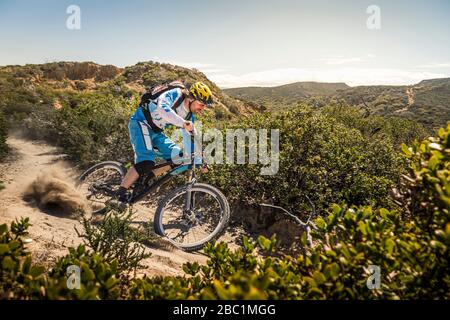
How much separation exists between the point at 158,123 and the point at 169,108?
15.1 inches

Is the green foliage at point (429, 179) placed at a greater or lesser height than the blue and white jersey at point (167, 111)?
lesser

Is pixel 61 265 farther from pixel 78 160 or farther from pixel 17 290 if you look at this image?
pixel 78 160

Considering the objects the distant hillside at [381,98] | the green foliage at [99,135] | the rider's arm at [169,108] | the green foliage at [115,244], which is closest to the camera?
the green foliage at [115,244]

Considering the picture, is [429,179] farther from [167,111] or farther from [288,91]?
[288,91]

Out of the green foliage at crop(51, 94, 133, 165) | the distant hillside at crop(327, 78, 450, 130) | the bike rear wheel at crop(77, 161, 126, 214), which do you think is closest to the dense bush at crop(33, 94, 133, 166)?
the green foliage at crop(51, 94, 133, 165)

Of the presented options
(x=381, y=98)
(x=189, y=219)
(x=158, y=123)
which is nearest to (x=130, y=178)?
(x=158, y=123)

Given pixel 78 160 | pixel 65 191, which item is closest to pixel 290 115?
pixel 65 191

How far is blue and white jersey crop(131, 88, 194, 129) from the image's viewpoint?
176 inches

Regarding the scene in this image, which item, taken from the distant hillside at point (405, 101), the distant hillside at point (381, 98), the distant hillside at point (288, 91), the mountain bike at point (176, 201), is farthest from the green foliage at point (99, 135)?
the distant hillside at point (288, 91)

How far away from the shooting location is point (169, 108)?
454cm

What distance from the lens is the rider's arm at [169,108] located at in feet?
14.7

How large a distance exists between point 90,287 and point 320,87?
147 meters

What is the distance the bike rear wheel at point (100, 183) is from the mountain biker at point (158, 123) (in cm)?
48

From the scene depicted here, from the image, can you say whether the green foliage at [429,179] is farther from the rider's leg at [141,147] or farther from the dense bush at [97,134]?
the dense bush at [97,134]
